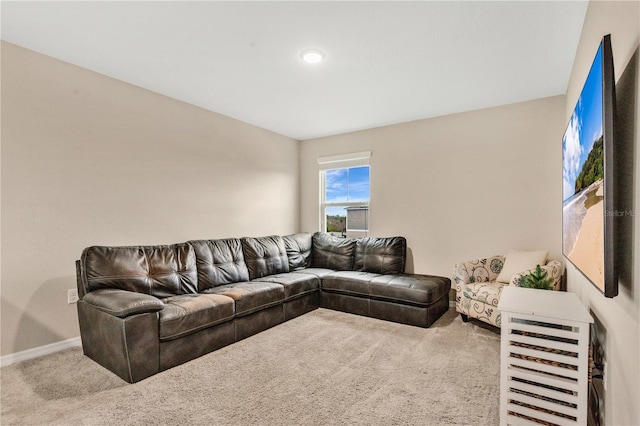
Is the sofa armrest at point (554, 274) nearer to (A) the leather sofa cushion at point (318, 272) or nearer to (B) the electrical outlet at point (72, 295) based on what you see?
(A) the leather sofa cushion at point (318, 272)

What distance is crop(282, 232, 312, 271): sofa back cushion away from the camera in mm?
4520

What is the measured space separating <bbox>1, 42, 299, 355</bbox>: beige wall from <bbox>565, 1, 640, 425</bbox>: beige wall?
3708 mm

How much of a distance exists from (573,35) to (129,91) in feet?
12.9

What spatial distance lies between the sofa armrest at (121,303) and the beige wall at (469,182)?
324 cm

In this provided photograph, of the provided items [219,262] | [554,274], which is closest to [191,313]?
[219,262]

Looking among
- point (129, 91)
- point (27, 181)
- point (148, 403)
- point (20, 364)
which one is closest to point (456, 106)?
point (129, 91)

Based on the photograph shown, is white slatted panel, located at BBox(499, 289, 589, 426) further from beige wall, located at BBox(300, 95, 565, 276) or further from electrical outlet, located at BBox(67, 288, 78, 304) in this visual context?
electrical outlet, located at BBox(67, 288, 78, 304)

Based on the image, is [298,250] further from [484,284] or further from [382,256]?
[484,284]

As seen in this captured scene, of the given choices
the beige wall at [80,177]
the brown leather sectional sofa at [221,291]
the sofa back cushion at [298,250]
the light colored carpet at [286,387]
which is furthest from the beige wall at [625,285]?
the beige wall at [80,177]

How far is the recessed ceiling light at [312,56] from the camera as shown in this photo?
2586 mm

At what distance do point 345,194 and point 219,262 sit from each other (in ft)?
7.91

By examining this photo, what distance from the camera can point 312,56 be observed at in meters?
2.65

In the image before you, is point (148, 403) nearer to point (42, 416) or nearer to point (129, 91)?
point (42, 416)

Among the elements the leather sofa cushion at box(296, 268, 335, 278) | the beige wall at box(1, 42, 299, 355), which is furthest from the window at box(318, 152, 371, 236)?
the beige wall at box(1, 42, 299, 355)
